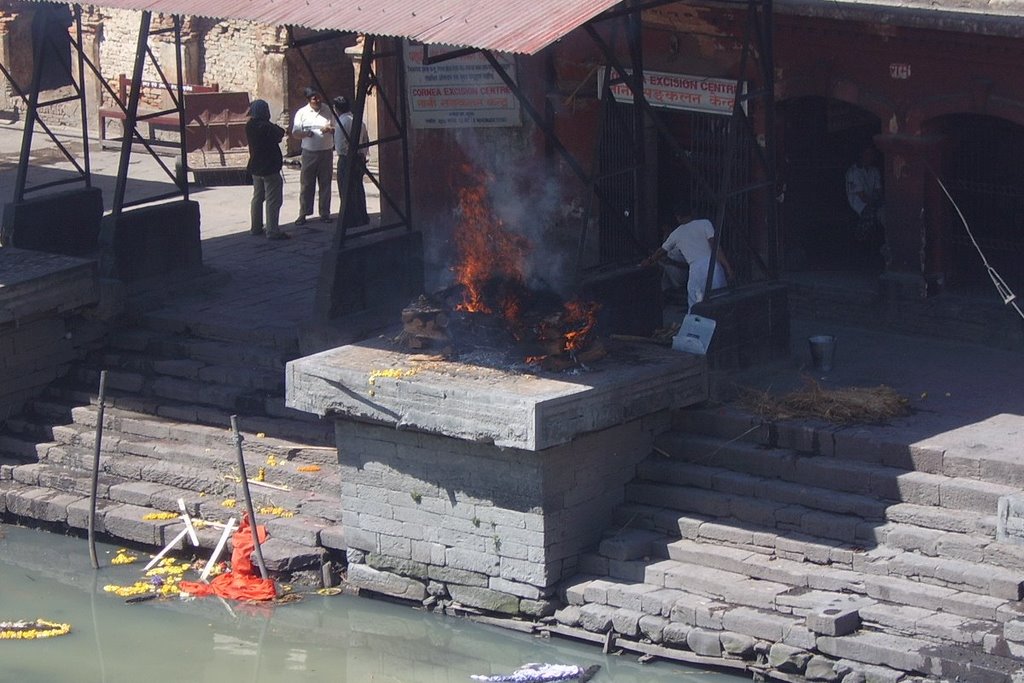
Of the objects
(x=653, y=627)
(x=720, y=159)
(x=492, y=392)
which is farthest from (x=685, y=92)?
(x=653, y=627)

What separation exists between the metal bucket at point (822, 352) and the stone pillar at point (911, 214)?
60.7 inches

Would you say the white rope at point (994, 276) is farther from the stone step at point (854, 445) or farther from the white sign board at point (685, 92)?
the stone step at point (854, 445)

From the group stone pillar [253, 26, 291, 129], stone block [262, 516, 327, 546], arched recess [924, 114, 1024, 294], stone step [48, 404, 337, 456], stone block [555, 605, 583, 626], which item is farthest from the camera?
stone pillar [253, 26, 291, 129]

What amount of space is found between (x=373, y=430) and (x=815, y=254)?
5.36 m

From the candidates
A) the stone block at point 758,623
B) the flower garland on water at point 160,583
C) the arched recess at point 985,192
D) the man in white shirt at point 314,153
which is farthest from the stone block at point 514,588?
the man in white shirt at point 314,153

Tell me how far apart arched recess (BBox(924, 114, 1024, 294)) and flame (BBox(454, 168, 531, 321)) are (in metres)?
3.72

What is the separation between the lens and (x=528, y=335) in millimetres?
12266

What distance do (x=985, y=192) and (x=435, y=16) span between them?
16.5ft

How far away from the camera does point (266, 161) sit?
18.3 meters

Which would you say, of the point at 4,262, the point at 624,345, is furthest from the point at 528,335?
the point at 4,262

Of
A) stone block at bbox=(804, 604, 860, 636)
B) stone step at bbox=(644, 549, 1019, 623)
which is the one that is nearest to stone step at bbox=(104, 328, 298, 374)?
stone step at bbox=(644, 549, 1019, 623)

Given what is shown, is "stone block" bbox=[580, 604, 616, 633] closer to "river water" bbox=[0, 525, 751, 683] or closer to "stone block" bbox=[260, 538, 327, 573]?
"river water" bbox=[0, 525, 751, 683]

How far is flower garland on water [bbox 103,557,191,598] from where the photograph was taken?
1252 cm

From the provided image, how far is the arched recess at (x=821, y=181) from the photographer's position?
15383 mm
